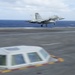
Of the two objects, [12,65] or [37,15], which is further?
[37,15]

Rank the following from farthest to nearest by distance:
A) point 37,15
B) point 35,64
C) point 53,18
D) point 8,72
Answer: point 37,15 < point 53,18 < point 35,64 < point 8,72

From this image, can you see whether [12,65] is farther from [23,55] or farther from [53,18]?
[53,18]

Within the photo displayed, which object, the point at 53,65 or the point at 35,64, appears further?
the point at 53,65

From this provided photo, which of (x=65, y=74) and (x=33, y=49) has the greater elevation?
(x=33, y=49)

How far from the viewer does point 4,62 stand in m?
13.1

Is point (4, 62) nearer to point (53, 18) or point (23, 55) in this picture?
point (23, 55)

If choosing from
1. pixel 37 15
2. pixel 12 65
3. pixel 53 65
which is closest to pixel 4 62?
pixel 12 65

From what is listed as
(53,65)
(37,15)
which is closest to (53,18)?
(37,15)

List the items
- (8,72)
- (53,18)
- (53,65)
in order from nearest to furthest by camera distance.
Answer: (8,72) < (53,65) < (53,18)

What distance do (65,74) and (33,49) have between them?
2430 mm

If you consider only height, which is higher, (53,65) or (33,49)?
(33,49)

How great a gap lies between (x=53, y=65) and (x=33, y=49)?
1.87 meters

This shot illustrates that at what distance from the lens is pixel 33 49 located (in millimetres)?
14266

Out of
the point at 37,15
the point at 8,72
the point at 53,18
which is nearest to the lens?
the point at 8,72
